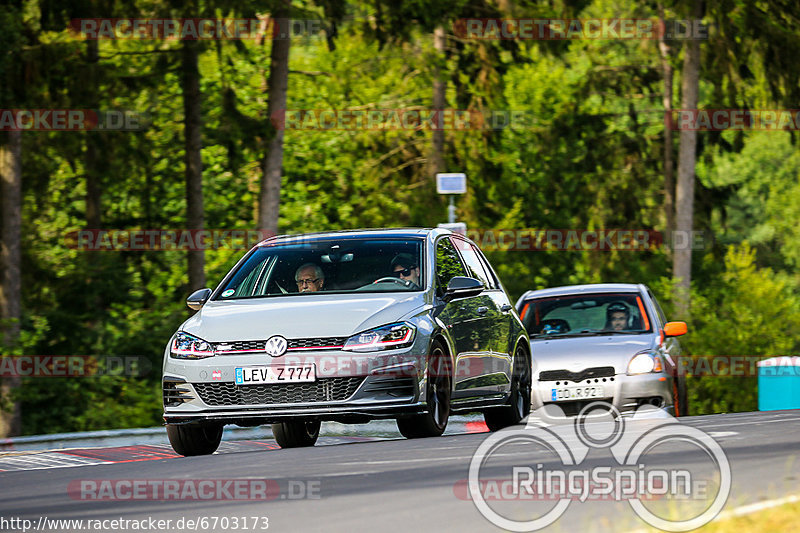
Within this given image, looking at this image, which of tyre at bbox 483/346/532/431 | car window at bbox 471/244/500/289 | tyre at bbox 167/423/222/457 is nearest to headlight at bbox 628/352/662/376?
tyre at bbox 483/346/532/431

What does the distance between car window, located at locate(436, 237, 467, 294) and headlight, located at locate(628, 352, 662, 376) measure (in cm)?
281

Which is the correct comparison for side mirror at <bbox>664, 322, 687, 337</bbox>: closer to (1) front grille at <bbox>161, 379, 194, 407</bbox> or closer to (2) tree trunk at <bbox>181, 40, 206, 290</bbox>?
(1) front grille at <bbox>161, 379, 194, 407</bbox>

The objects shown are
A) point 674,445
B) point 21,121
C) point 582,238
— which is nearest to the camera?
point 674,445

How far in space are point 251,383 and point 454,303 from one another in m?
2.12

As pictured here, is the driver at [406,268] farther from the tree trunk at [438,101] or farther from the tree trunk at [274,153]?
the tree trunk at [438,101]

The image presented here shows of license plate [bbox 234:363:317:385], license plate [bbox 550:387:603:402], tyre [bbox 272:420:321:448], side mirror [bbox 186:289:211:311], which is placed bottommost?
license plate [bbox 550:387:603:402]

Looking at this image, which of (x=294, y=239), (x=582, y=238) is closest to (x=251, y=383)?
(x=294, y=239)

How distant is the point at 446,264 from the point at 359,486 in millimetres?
4768

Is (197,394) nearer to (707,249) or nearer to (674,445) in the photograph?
(674,445)

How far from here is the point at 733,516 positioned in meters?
6.79

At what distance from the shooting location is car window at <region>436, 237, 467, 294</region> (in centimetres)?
1268

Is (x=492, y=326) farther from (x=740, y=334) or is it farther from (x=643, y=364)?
(x=740, y=334)

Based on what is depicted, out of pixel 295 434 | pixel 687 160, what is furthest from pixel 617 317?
pixel 687 160

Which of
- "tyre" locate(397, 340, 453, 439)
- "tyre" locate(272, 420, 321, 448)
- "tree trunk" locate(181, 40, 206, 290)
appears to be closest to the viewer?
"tyre" locate(397, 340, 453, 439)
